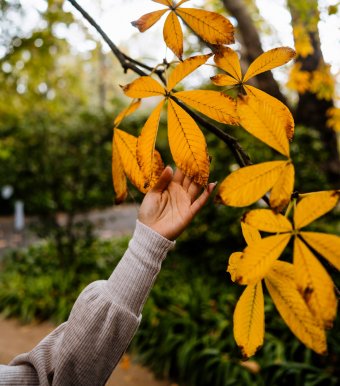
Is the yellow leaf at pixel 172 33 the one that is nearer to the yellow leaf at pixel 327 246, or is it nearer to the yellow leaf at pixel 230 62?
the yellow leaf at pixel 230 62

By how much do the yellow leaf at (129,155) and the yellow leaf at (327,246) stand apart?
11.0 inches

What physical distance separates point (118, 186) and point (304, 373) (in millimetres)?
2432

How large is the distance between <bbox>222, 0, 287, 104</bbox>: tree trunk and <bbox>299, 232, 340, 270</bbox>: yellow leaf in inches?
149

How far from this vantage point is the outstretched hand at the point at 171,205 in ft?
2.29

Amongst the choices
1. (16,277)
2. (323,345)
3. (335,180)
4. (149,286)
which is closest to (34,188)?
(16,277)

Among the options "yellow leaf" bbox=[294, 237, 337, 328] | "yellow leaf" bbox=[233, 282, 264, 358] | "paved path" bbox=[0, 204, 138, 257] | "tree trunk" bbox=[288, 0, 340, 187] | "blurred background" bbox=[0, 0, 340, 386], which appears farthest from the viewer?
"paved path" bbox=[0, 204, 138, 257]

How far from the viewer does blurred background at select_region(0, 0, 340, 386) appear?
2.47 metres

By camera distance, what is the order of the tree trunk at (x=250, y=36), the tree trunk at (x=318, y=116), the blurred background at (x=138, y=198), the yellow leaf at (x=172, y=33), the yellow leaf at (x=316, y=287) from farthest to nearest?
the tree trunk at (x=318, y=116) → the tree trunk at (x=250, y=36) → the blurred background at (x=138, y=198) → the yellow leaf at (x=172, y=33) → the yellow leaf at (x=316, y=287)

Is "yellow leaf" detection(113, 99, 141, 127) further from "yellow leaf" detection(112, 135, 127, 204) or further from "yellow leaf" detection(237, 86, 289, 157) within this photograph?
"yellow leaf" detection(237, 86, 289, 157)

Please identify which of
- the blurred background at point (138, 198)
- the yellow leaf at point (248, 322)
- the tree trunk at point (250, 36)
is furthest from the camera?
the tree trunk at point (250, 36)

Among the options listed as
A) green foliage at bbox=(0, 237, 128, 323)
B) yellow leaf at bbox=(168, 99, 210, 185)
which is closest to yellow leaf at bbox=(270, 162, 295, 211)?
yellow leaf at bbox=(168, 99, 210, 185)

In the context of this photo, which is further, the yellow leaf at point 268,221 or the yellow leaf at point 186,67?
the yellow leaf at point 186,67

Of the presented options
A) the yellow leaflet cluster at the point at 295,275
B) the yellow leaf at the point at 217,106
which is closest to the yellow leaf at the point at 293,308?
the yellow leaflet cluster at the point at 295,275

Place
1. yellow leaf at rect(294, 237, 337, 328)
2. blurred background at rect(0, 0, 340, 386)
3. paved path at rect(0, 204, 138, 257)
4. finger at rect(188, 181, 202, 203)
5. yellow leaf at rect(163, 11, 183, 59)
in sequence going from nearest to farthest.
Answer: yellow leaf at rect(294, 237, 337, 328)
yellow leaf at rect(163, 11, 183, 59)
finger at rect(188, 181, 202, 203)
blurred background at rect(0, 0, 340, 386)
paved path at rect(0, 204, 138, 257)
